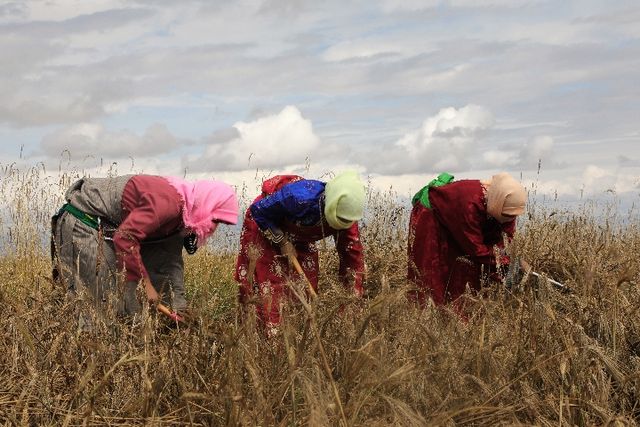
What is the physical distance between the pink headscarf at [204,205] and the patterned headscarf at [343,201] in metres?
0.48

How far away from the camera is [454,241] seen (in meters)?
4.93

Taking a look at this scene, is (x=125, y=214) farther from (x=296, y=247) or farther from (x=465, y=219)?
(x=465, y=219)

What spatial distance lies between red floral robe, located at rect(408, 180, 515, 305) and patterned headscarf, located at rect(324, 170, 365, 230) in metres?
0.80

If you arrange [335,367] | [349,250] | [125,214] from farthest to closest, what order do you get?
[349,250] → [125,214] → [335,367]

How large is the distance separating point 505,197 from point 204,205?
172 centimetres

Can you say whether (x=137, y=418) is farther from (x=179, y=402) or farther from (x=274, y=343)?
(x=274, y=343)

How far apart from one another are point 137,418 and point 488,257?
2.88 m

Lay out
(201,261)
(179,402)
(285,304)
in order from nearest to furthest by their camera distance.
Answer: (179,402)
(285,304)
(201,261)

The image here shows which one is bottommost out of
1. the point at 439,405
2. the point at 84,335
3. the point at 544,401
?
the point at 544,401

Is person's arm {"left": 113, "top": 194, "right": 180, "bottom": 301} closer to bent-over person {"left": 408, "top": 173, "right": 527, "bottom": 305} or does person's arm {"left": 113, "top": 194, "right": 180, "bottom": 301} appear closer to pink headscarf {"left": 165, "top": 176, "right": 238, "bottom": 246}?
pink headscarf {"left": 165, "top": 176, "right": 238, "bottom": 246}

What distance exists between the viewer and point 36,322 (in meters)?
2.95

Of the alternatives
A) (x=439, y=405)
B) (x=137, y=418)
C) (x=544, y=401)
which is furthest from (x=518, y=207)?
(x=137, y=418)

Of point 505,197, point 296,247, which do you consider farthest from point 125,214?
point 505,197

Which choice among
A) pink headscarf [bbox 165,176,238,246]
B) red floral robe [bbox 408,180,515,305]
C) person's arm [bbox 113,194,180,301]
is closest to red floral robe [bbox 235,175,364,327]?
pink headscarf [bbox 165,176,238,246]
